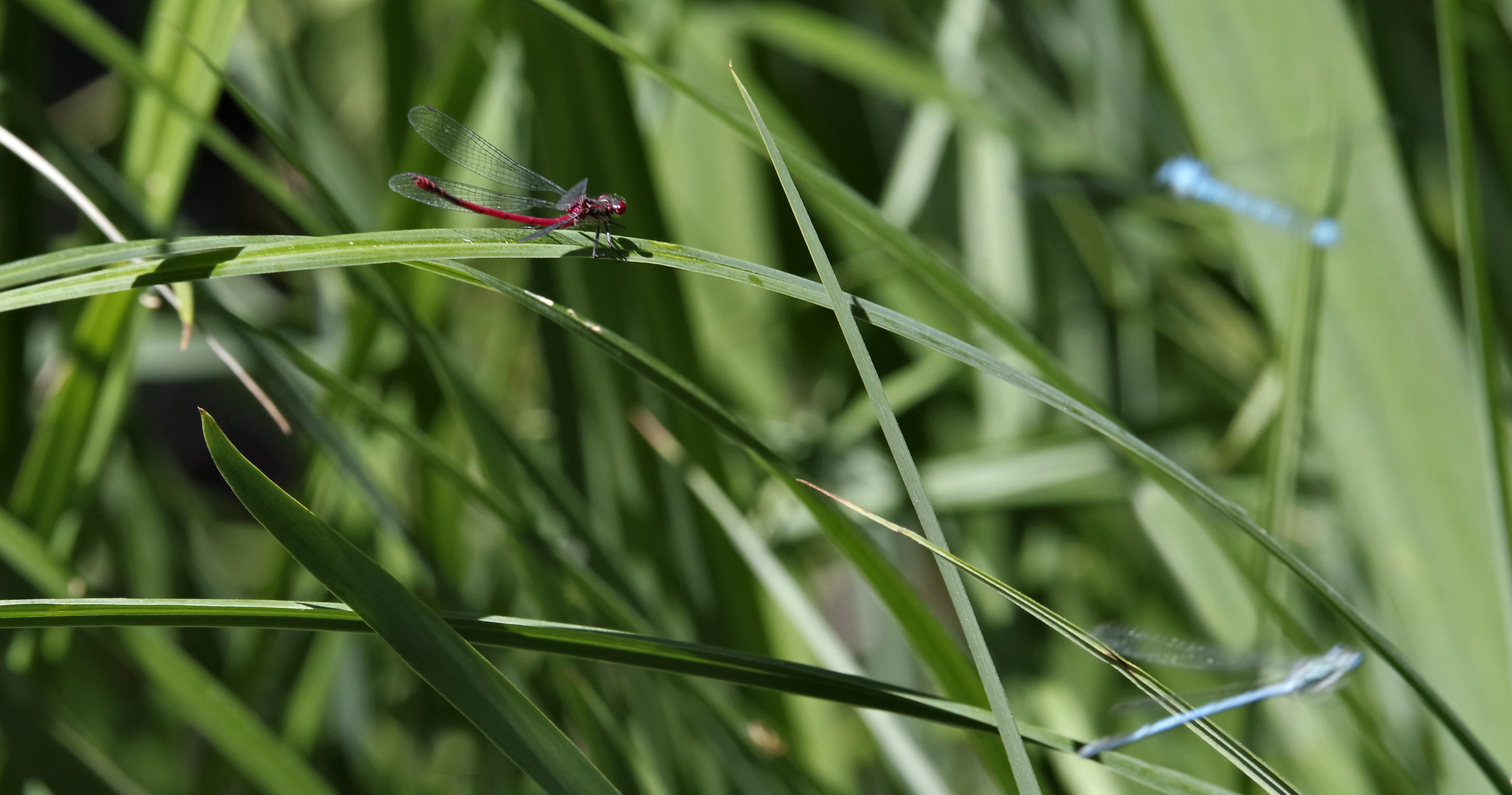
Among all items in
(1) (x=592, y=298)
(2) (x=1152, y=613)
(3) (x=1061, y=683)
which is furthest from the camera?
(2) (x=1152, y=613)

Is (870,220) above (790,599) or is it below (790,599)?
above

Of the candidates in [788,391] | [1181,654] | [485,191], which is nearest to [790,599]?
[1181,654]

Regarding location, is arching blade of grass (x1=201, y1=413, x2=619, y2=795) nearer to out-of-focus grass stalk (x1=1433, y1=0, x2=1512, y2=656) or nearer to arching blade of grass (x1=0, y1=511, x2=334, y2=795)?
arching blade of grass (x1=0, y1=511, x2=334, y2=795)

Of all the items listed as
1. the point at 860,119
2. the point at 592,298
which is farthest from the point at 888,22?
the point at 592,298

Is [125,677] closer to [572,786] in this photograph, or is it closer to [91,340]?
[91,340]

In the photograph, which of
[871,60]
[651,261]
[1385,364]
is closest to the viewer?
[651,261]

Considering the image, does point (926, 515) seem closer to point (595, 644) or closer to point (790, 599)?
point (595, 644)

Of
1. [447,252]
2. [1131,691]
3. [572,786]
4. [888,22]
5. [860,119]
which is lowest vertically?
[1131,691]
